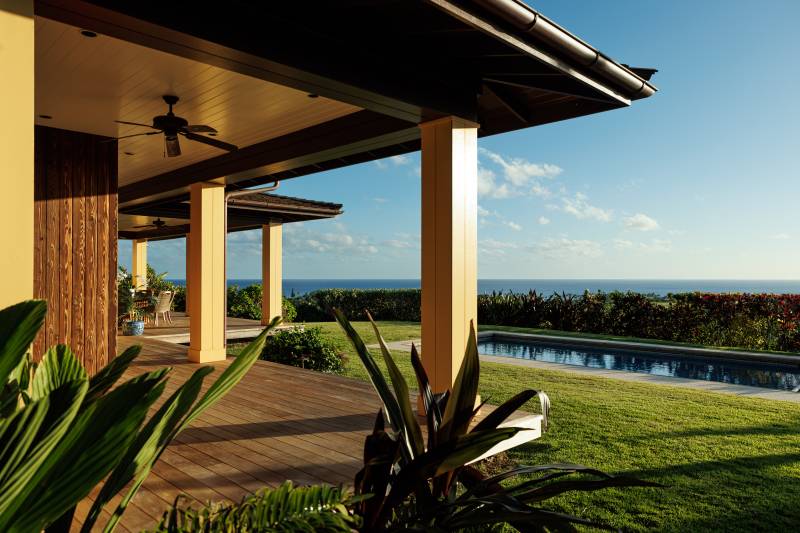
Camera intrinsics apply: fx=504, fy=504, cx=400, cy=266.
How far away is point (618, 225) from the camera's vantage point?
58875 millimetres

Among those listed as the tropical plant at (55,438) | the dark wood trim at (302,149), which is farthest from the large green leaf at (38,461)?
the dark wood trim at (302,149)

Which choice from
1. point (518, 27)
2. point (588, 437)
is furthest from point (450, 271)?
point (588, 437)

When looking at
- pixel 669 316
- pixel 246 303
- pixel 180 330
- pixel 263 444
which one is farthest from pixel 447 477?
pixel 246 303

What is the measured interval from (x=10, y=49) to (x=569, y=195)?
58.5 m

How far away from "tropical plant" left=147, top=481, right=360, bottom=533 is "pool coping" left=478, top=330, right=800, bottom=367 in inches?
379

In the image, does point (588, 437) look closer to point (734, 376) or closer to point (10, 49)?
point (10, 49)

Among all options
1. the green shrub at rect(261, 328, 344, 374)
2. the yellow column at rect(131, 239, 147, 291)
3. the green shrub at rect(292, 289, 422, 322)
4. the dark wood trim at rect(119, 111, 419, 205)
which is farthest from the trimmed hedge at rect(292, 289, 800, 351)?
the yellow column at rect(131, 239, 147, 291)

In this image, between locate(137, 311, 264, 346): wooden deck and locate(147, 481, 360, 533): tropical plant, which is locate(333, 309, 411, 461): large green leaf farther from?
locate(137, 311, 264, 346): wooden deck

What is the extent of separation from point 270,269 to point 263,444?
8684mm

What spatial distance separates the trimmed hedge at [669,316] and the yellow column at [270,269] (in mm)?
1328

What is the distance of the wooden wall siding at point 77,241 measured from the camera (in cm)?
478

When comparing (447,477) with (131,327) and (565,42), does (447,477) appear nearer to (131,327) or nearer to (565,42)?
(565,42)

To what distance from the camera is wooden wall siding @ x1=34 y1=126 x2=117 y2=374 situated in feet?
15.7

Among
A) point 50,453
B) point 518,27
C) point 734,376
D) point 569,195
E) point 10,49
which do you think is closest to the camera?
point 50,453
